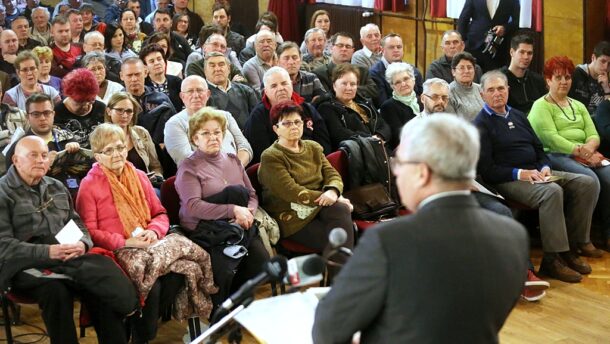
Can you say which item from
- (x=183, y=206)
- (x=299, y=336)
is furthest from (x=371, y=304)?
(x=183, y=206)

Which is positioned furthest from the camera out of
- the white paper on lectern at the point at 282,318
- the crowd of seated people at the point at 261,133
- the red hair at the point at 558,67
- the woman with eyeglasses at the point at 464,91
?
the woman with eyeglasses at the point at 464,91

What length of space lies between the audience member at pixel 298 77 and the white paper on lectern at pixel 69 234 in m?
2.52

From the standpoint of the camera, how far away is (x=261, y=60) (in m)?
6.87

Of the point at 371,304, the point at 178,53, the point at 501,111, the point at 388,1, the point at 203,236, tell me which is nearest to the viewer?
the point at 371,304

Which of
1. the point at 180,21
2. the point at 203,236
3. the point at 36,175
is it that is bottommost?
the point at 203,236

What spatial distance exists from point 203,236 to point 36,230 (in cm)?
78

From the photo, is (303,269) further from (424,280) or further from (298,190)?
(298,190)

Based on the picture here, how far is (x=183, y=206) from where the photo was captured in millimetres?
4371

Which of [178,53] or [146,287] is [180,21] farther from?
[146,287]

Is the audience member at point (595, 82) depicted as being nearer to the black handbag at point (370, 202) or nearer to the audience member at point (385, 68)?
the audience member at point (385, 68)

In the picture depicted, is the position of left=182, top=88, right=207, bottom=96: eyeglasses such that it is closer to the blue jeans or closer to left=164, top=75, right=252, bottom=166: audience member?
left=164, top=75, right=252, bottom=166: audience member

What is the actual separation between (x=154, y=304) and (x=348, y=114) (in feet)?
6.74

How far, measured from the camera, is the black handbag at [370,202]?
16.1ft

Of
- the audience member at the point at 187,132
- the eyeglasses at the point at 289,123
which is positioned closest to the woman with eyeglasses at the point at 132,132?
the audience member at the point at 187,132
